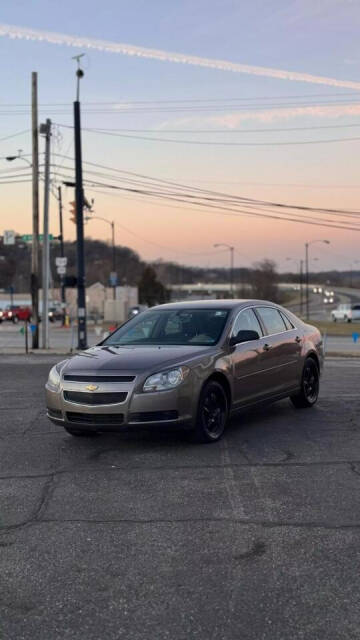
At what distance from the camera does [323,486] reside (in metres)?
5.88

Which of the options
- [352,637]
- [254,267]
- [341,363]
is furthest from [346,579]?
[254,267]

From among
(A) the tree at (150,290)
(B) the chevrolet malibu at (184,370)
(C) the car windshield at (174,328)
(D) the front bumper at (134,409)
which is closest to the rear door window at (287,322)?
(B) the chevrolet malibu at (184,370)

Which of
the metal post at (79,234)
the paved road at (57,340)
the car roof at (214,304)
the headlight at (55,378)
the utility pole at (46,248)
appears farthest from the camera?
the paved road at (57,340)

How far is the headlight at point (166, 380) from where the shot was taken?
698cm

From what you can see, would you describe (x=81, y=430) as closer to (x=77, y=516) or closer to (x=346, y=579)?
(x=77, y=516)

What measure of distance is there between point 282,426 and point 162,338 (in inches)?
73.4

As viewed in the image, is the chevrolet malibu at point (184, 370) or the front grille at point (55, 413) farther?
the front grille at point (55, 413)

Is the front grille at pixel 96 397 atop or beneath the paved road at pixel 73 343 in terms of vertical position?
atop

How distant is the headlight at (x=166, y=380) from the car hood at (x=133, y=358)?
0.32 feet

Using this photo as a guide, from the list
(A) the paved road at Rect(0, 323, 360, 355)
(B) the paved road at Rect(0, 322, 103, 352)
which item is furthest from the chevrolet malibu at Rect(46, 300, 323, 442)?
(B) the paved road at Rect(0, 322, 103, 352)

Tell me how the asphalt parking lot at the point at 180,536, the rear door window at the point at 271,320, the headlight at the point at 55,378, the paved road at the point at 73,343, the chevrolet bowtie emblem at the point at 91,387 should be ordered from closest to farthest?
1. the asphalt parking lot at the point at 180,536
2. the chevrolet bowtie emblem at the point at 91,387
3. the headlight at the point at 55,378
4. the rear door window at the point at 271,320
5. the paved road at the point at 73,343

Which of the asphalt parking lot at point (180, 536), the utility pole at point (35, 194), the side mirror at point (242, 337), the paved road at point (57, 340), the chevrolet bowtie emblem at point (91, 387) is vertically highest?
the utility pole at point (35, 194)

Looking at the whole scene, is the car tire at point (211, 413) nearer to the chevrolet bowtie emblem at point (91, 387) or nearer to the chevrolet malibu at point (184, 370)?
the chevrolet malibu at point (184, 370)

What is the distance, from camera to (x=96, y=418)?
23.1 feet
